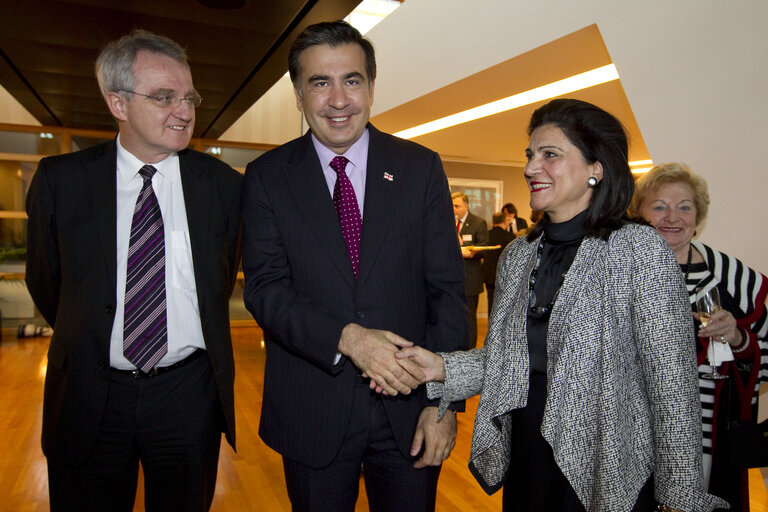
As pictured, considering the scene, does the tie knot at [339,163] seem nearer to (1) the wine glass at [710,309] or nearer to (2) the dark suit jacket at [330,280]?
(2) the dark suit jacket at [330,280]

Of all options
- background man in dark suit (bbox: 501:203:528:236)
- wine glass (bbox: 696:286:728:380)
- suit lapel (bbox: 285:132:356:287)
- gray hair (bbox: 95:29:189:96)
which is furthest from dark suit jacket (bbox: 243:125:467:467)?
background man in dark suit (bbox: 501:203:528:236)

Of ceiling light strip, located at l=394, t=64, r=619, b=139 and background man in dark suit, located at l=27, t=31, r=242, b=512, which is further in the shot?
ceiling light strip, located at l=394, t=64, r=619, b=139

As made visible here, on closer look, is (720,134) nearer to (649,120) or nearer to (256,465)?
(649,120)

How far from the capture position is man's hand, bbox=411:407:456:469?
4.72 ft

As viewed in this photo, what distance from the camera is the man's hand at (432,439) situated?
1439 mm

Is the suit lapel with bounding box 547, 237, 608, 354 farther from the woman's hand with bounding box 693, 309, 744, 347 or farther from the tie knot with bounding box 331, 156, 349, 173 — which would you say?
the woman's hand with bounding box 693, 309, 744, 347

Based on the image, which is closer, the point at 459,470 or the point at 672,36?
the point at 672,36

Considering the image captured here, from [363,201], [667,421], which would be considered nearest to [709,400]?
[667,421]

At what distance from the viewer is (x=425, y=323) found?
1560 mm

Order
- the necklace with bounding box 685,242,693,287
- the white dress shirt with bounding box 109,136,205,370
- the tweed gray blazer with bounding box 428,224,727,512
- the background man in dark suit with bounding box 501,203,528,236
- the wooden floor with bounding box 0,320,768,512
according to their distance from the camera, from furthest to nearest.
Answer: the background man in dark suit with bounding box 501,203,528,236 < the wooden floor with bounding box 0,320,768,512 < the necklace with bounding box 685,242,693,287 < the white dress shirt with bounding box 109,136,205,370 < the tweed gray blazer with bounding box 428,224,727,512

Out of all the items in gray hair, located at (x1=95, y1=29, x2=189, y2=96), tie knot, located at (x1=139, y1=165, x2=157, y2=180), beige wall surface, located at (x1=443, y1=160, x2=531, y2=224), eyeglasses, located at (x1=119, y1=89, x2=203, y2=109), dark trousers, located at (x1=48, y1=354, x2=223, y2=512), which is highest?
beige wall surface, located at (x1=443, y1=160, x2=531, y2=224)

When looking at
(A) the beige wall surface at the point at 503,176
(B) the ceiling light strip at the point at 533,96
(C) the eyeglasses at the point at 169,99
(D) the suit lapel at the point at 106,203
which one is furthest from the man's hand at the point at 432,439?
(A) the beige wall surface at the point at 503,176

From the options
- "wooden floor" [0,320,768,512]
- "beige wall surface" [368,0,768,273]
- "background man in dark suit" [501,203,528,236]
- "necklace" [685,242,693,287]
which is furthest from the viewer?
"background man in dark suit" [501,203,528,236]

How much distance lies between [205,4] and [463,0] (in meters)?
2.47
